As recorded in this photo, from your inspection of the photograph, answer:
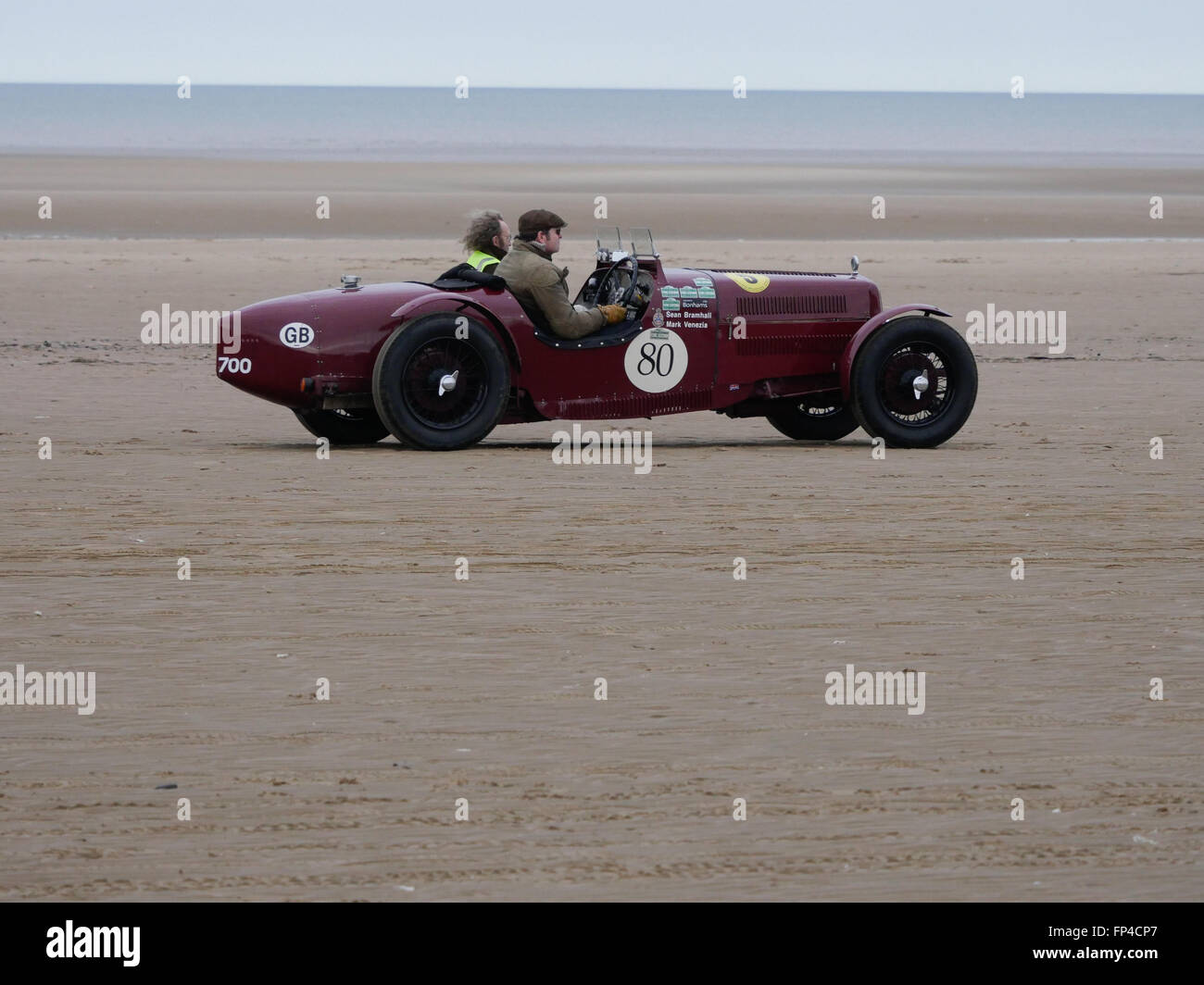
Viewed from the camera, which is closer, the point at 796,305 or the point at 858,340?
the point at 858,340

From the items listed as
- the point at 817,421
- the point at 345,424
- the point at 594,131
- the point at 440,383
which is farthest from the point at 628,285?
the point at 594,131

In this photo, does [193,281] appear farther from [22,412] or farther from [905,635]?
[905,635]

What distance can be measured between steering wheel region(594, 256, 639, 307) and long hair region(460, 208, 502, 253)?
0.72 meters

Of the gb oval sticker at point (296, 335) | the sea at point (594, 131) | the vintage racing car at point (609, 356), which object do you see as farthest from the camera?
the sea at point (594, 131)

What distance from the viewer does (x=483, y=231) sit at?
12.1 meters

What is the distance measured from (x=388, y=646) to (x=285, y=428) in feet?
21.0

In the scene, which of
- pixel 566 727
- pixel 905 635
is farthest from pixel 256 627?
pixel 905 635

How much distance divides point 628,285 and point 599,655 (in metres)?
5.18

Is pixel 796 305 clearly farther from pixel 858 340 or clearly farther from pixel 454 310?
pixel 454 310

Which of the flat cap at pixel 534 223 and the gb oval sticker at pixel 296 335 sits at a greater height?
the flat cap at pixel 534 223

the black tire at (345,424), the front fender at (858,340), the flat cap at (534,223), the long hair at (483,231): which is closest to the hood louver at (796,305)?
the front fender at (858,340)

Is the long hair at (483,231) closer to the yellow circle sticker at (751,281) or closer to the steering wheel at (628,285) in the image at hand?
the steering wheel at (628,285)

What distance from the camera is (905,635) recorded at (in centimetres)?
739

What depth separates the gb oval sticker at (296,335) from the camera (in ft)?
36.8
